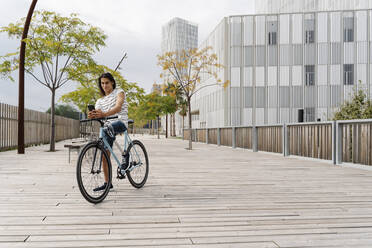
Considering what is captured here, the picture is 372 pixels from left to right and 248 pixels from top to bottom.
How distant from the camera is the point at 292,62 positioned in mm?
35375

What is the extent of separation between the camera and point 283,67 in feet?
116

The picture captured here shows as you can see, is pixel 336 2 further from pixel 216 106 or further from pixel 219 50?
pixel 216 106

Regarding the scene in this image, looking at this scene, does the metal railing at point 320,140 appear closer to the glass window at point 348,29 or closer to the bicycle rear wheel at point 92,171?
the bicycle rear wheel at point 92,171

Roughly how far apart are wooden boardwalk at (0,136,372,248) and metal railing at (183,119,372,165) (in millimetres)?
2520

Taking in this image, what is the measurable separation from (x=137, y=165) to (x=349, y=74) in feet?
114

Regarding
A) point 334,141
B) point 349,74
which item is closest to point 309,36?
point 349,74

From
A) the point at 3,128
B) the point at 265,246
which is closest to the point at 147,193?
the point at 265,246

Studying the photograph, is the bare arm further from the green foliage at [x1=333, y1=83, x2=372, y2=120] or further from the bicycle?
the green foliage at [x1=333, y1=83, x2=372, y2=120]

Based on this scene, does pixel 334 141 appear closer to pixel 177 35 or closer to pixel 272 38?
pixel 272 38

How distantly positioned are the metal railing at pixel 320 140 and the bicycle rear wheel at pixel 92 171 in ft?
20.8

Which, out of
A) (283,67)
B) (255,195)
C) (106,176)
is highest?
(283,67)

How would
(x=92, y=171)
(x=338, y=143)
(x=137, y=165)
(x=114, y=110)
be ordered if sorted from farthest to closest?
(x=338, y=143) → (x=137, y=165) → (x=114, y=110) → (x=92, y=171)

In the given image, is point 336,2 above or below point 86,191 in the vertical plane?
above

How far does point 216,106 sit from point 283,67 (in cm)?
837
